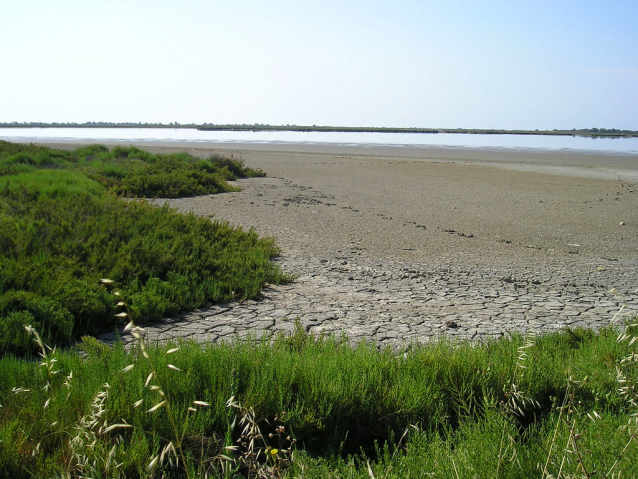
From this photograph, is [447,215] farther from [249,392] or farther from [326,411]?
[249,392]

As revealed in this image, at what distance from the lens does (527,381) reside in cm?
415

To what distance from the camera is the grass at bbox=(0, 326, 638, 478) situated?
2.80 m

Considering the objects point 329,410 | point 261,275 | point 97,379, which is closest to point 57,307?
point 97,379

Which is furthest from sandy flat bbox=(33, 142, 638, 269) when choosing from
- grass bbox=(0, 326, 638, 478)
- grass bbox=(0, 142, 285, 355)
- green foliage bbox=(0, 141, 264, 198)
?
grass bbox=(0, 326, 638, 478)

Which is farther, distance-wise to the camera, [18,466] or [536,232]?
[536,232]

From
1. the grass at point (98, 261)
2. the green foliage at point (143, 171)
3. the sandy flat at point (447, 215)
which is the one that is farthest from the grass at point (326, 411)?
the green foliage at point (143, 171)

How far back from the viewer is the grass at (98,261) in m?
5.43

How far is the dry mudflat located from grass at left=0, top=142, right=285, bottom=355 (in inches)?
18.5

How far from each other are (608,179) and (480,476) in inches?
1049

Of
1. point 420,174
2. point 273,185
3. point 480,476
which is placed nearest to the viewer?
point 480,476

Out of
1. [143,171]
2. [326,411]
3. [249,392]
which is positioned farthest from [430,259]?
[143,171]

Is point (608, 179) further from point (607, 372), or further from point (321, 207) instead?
point (607, 372)

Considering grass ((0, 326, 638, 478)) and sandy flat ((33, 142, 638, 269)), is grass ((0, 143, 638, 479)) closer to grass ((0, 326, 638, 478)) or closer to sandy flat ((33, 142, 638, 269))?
grass ((0, 326, 638, 478))

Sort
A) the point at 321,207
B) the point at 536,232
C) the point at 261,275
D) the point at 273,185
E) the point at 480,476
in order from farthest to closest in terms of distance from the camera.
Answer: the point at 273,185
the point at 321,207
the point at 536,232
the point at 261,275
the point at 480,476
